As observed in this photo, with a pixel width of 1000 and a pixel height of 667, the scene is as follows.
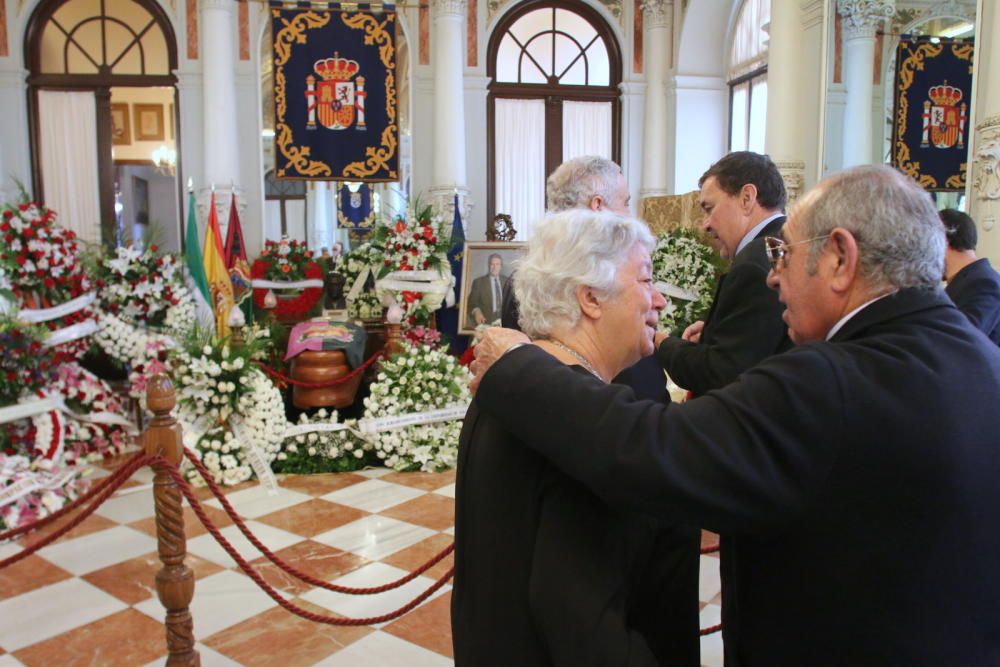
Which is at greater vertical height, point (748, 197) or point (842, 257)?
point (748, 197)

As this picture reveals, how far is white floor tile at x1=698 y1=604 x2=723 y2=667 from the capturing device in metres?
3.01

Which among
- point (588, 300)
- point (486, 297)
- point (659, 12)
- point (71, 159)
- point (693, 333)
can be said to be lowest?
point (486, 297)

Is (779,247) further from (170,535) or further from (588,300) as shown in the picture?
(170,535)

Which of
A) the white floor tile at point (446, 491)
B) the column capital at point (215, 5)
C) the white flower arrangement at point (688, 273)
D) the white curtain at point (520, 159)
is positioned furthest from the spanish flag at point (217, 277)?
the white flower arrangement at point (688, 273)

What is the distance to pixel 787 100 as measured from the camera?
6.87 metres

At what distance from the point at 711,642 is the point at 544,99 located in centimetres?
902

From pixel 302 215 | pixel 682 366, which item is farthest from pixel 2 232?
pixel 302 215

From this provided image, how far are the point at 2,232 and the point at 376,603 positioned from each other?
4667 mm

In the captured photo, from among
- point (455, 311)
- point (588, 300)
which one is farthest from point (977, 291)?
point (455, 311)

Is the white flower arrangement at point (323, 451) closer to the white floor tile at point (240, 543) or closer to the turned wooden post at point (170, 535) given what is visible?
the white floor tile at point (240, 543)

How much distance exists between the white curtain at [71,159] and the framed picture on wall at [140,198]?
1.62 metres

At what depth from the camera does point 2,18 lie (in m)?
9.65

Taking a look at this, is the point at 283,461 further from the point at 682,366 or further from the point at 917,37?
the point at 917,37

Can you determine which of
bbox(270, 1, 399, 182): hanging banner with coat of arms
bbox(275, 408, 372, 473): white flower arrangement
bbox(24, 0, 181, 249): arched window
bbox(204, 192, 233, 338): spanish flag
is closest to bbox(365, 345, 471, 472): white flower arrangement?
bbox(275, 408, 372, 473): white flower arrangement
